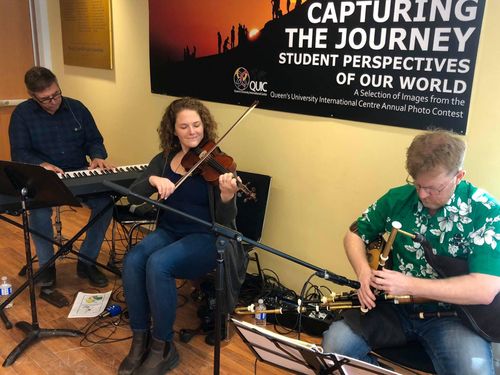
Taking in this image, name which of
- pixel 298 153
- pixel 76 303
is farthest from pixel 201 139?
pixel 76 303

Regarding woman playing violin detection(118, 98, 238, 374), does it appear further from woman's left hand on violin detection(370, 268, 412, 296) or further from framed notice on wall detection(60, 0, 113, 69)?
framed notice on wall detection(60, 0, 113, 69)

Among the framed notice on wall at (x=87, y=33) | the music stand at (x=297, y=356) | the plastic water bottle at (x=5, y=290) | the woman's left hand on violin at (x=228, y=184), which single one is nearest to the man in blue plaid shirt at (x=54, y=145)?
the plastic water bottle at (x=5, y=290)

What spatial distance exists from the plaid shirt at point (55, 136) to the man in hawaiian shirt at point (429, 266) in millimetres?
1832

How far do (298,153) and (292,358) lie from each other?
1.24m

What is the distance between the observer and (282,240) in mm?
2656

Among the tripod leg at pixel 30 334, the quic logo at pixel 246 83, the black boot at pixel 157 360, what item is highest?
the quic logo at pixel 246 83

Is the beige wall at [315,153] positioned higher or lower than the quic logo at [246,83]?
lower

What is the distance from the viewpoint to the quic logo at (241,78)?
101 inches

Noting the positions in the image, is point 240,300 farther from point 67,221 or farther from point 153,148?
point 67,221

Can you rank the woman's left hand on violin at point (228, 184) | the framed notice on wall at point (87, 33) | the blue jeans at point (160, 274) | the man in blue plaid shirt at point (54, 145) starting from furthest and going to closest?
the framed notice on wall at point (87, 33) < the man in blue plaid shirt at point (54, 145) < the blue jeans at point (160, 274) < the woman's left hand on violin at point (228, 184)

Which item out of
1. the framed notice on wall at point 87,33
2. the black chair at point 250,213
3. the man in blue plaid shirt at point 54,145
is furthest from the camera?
the framed notice on wall at point 87,33

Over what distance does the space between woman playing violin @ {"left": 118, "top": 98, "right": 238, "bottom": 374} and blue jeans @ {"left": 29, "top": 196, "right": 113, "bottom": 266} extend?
2.18 ft

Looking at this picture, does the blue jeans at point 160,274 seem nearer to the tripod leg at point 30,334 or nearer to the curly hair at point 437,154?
the tripod leg at point 30,334

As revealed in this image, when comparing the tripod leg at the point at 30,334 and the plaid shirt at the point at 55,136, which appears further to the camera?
the plaid shirt at the point at 55,136
